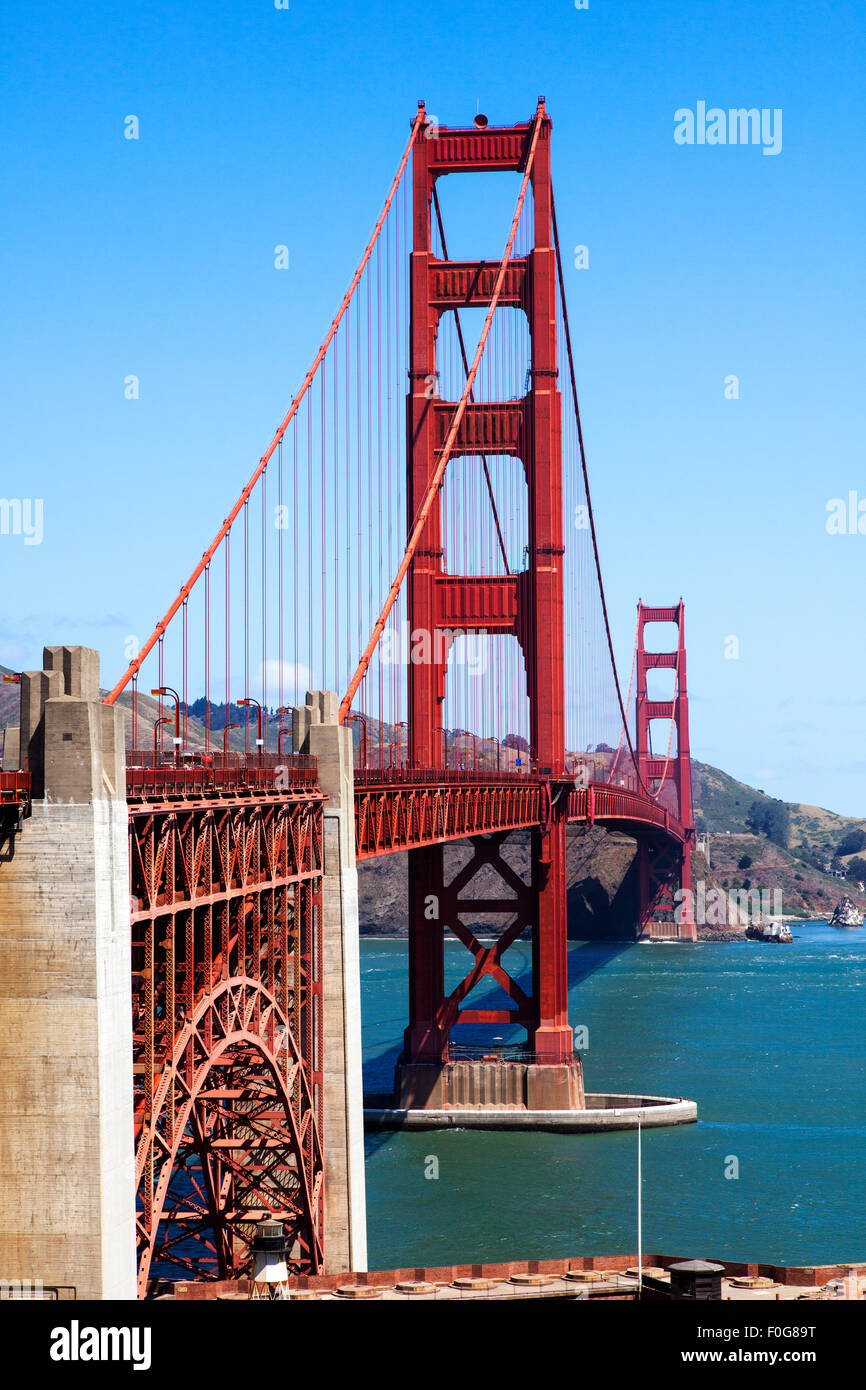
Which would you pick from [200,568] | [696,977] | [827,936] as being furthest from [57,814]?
[827,936]

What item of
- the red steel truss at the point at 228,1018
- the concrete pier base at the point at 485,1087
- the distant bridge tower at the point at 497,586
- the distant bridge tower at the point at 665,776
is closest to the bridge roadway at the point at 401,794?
the red steel truss at the point at 228,1018

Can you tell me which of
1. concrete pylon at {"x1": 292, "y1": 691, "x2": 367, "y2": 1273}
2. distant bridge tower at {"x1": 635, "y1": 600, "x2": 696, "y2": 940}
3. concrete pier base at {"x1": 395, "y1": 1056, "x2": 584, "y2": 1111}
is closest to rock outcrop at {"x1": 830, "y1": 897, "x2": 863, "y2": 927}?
distant bridge tower at {"x1": 635, "y1": 600, "x2": 696, "y2": 940}

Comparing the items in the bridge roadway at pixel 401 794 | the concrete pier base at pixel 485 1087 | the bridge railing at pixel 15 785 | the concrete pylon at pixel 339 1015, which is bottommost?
the concrete pier base at pixel 485 1087

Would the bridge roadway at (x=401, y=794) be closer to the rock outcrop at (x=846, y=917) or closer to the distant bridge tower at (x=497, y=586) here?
the distant bridge tower at (x=497, y=586)

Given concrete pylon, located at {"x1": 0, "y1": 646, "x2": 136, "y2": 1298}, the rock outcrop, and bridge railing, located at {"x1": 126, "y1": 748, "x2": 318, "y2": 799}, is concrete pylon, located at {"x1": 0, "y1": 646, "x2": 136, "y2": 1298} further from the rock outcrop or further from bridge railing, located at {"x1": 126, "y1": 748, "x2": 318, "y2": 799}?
the rock outcrop

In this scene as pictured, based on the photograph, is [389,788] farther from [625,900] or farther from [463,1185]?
[625,900]

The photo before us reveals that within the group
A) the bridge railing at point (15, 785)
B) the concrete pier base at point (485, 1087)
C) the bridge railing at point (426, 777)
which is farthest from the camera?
the concrete pier base at point (485, 1087)

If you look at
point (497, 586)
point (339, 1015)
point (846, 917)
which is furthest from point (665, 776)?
point (339, 1015)
